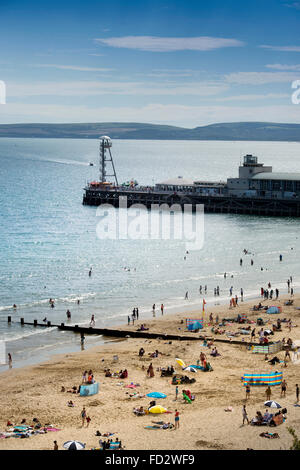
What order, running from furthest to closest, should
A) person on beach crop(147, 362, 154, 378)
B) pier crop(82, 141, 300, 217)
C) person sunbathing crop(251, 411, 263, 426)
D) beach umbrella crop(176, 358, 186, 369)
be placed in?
pier crop(82, 141, 300, 217), beach umbrella crop(176, 358, 186, 369), person on beach crop(147, 362, 154, 378), person sunbathing crop(251, 411, 263, 426)

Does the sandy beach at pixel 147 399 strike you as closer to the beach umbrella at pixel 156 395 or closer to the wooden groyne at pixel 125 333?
the beach umbrella at pixel 156 395

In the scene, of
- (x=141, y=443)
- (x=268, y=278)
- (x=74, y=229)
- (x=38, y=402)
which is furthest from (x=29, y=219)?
(x=141, y=443)

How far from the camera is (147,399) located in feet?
108

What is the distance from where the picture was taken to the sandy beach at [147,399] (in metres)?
27.5

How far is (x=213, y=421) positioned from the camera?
96.5 feet

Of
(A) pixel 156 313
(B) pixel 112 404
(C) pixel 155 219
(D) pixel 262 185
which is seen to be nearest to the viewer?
(B) pixel 112 404

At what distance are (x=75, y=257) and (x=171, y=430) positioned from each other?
45859 mm

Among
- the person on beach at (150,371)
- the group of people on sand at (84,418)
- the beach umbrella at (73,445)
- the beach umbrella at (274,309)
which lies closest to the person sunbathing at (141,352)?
the person on beach at (150,371)

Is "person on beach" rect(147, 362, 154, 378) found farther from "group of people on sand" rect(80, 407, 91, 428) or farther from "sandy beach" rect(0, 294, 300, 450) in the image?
"group of people on sand" rect(80, 407, 91, 428)

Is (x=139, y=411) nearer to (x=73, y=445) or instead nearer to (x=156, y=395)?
(x=156, y=395)

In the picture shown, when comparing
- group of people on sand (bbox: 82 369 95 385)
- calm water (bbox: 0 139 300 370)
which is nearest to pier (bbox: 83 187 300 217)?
calm water (bbox: 0 139 300 370)

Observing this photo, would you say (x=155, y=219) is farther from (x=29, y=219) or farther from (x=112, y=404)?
(x=112, y=404)

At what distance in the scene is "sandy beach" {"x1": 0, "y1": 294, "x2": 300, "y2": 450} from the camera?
90.1 feet

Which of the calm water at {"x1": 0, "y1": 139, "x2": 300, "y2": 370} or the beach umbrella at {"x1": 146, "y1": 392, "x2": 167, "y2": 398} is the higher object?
the calm water at {"x1": 0, "y1": 139, "x2": 300, "y2": 370}
